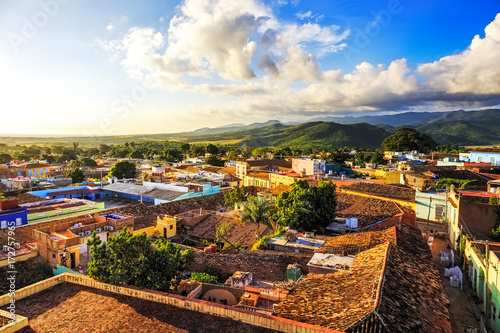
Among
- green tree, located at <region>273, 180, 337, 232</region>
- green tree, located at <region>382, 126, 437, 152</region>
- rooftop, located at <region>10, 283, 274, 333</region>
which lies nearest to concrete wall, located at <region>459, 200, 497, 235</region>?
green tree, located at <region>273, 180, 337, 232</region>

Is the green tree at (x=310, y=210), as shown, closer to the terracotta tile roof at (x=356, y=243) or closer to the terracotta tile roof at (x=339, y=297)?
the terracotta tile roof at (x=356, y=243)

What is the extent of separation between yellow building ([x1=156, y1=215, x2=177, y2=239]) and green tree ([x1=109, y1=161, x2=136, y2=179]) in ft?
90.4

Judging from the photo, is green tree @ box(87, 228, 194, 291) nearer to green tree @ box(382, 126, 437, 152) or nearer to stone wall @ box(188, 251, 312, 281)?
stone wall @ box(188, 251, 312, 281)

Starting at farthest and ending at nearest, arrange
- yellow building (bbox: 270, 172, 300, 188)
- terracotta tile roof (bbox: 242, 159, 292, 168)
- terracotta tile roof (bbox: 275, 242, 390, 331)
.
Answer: terracotta tile roof (bbox: 242, 159, 292, 168)
yellow building (bbox: 270, 172, 300, 188)
terracotta tile roof (bbox: 275, 242, 390, 331)

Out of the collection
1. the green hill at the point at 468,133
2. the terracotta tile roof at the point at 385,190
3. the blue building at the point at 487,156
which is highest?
the green hill at the point at 468,133

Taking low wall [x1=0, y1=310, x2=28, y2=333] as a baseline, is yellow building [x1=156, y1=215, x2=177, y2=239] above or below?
below

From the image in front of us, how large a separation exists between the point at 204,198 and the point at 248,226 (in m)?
9.02

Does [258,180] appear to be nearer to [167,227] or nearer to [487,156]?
[167,227]

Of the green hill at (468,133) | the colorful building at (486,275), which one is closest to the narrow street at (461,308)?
the colorful building at (486,275)

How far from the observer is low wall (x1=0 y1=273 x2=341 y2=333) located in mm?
5848

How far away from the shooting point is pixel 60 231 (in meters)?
15.0

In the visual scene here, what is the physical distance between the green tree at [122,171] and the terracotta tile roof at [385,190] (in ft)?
103

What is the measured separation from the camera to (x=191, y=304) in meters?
6.80

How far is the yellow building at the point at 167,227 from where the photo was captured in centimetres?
1828
